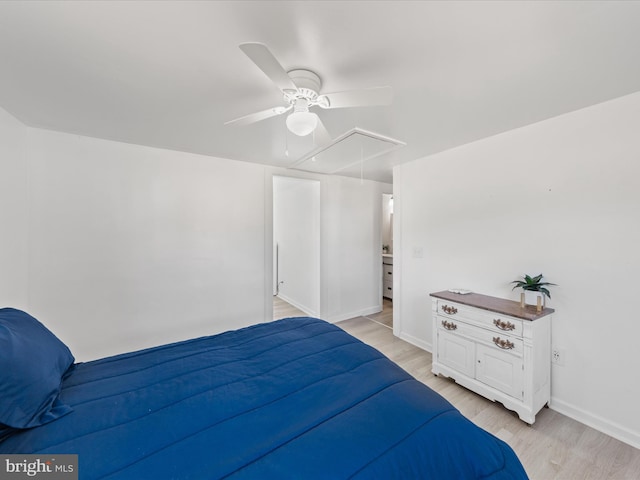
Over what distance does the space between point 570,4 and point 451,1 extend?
0.50 m

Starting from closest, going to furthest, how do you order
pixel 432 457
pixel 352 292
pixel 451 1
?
pixel 432 457
pixel 451 1
pixel 352 292

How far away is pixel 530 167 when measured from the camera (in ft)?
7.13

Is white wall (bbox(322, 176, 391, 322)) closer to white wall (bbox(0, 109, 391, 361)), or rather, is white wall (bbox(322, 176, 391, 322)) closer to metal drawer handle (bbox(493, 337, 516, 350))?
white wall (bbox(0, 109, 391, 361))

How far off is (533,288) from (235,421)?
93.3 inches

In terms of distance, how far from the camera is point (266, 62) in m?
1.08

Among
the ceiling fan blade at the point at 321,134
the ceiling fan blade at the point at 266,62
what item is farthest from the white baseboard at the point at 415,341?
the ceiling fan blade at the point at 266,62

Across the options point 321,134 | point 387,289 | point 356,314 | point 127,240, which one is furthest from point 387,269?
point 127,240

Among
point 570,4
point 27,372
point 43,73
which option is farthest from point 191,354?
point 570,4

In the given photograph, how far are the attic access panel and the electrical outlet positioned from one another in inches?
88.7

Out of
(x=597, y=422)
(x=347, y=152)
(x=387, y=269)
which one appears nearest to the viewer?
(x=597, y=422)

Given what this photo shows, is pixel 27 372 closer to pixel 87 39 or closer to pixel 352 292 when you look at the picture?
pixel 87 39

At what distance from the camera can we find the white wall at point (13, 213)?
6.14 ft

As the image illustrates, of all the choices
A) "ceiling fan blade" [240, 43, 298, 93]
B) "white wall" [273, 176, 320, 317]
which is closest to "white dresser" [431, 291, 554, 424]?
"white wall" [273, 176, 320, 317]

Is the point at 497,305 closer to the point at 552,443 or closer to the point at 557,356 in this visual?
the point at 557,356
